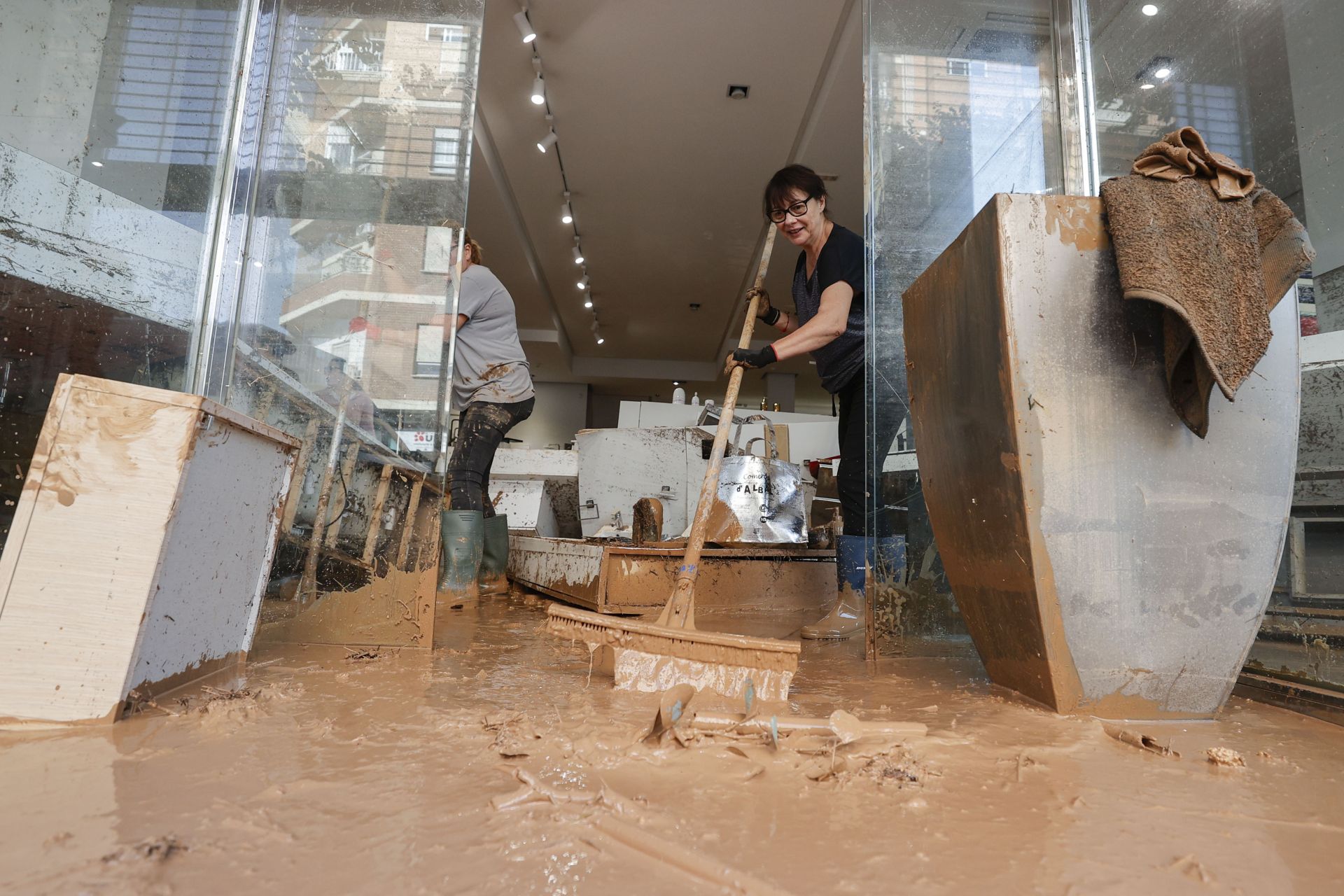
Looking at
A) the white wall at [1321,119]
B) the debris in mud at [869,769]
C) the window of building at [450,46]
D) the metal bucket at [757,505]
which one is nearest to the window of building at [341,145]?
the window of building at [450,46]

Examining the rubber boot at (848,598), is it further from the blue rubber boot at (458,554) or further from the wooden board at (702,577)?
the blue rubber boot at (458,554)

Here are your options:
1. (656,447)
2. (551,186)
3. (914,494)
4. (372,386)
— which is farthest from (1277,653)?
(551,186)

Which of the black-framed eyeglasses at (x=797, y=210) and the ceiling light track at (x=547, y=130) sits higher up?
the ceiling light track at (x=547, y=130)

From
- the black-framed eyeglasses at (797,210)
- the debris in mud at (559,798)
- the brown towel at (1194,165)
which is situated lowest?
the debris in mud at (559,798)

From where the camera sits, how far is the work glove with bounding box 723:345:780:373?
2332mm

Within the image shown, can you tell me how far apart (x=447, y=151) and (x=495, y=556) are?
83.1 inches

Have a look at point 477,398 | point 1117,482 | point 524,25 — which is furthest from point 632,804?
point 524,25

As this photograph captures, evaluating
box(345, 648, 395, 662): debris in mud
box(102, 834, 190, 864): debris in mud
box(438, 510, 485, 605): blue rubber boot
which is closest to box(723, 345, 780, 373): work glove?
box(438, 510, 485, 605): blue rubber boot

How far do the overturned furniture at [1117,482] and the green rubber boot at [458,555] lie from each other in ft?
6.72

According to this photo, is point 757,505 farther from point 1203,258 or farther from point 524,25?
point 524,25

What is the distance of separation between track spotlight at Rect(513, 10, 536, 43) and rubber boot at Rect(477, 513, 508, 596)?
2935 millimetres

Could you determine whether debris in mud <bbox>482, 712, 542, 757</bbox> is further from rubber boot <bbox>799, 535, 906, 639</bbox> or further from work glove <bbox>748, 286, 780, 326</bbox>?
work glove <bbox>748, 286, 780, 326</bbox>

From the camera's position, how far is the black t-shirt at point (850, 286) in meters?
2.43

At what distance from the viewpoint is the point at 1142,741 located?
1159mm
